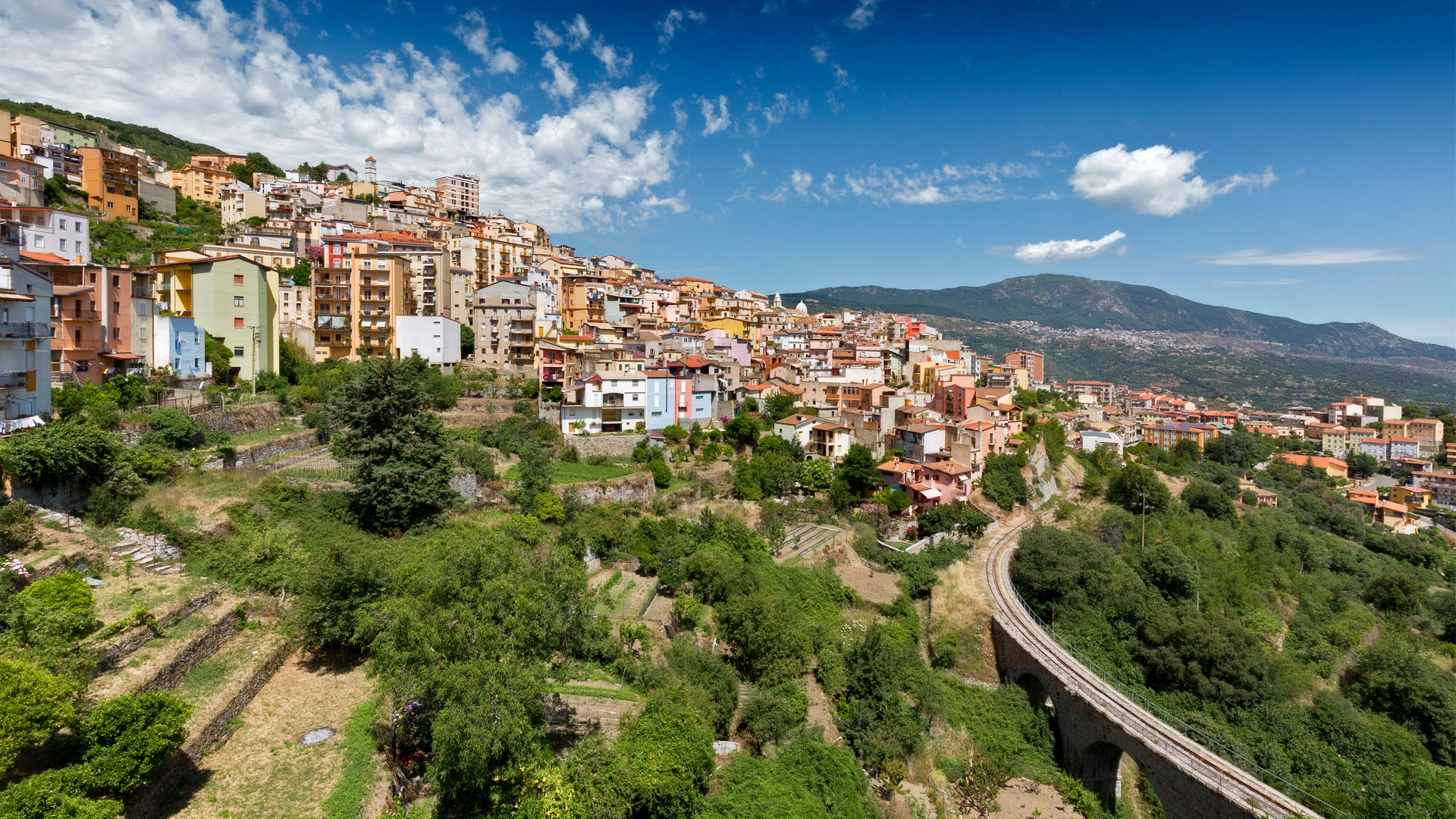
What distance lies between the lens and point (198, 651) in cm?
1330

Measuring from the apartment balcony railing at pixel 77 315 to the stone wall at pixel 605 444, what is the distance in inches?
742

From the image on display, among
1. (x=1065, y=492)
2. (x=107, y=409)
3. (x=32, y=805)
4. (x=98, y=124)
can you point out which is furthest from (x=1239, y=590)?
(x=98, y=124)

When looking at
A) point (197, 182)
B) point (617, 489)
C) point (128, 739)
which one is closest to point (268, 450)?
point (617, 489)

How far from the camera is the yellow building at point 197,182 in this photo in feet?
211

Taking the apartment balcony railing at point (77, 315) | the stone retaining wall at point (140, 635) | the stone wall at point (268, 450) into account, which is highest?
the apartment balcony railing at point (77, 315)

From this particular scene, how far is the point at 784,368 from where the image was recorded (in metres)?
53.2

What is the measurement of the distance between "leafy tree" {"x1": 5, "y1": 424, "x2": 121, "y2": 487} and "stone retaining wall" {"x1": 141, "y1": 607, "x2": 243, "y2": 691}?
6646mm

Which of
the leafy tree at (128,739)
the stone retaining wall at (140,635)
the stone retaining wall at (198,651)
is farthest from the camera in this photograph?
the stone retaining wall at (198,651)

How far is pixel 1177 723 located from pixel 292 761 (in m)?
25.6

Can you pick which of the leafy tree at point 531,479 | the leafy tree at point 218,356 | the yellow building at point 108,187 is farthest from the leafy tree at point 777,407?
the yellow building at point 108,187

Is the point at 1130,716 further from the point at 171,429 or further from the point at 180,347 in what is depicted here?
the point at 180,347

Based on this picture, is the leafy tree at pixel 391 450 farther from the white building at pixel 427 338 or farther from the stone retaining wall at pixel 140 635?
the white building at pixel 427 338

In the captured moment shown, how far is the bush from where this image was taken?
71.7ft

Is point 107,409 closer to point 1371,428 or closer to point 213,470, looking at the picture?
point 213,470
